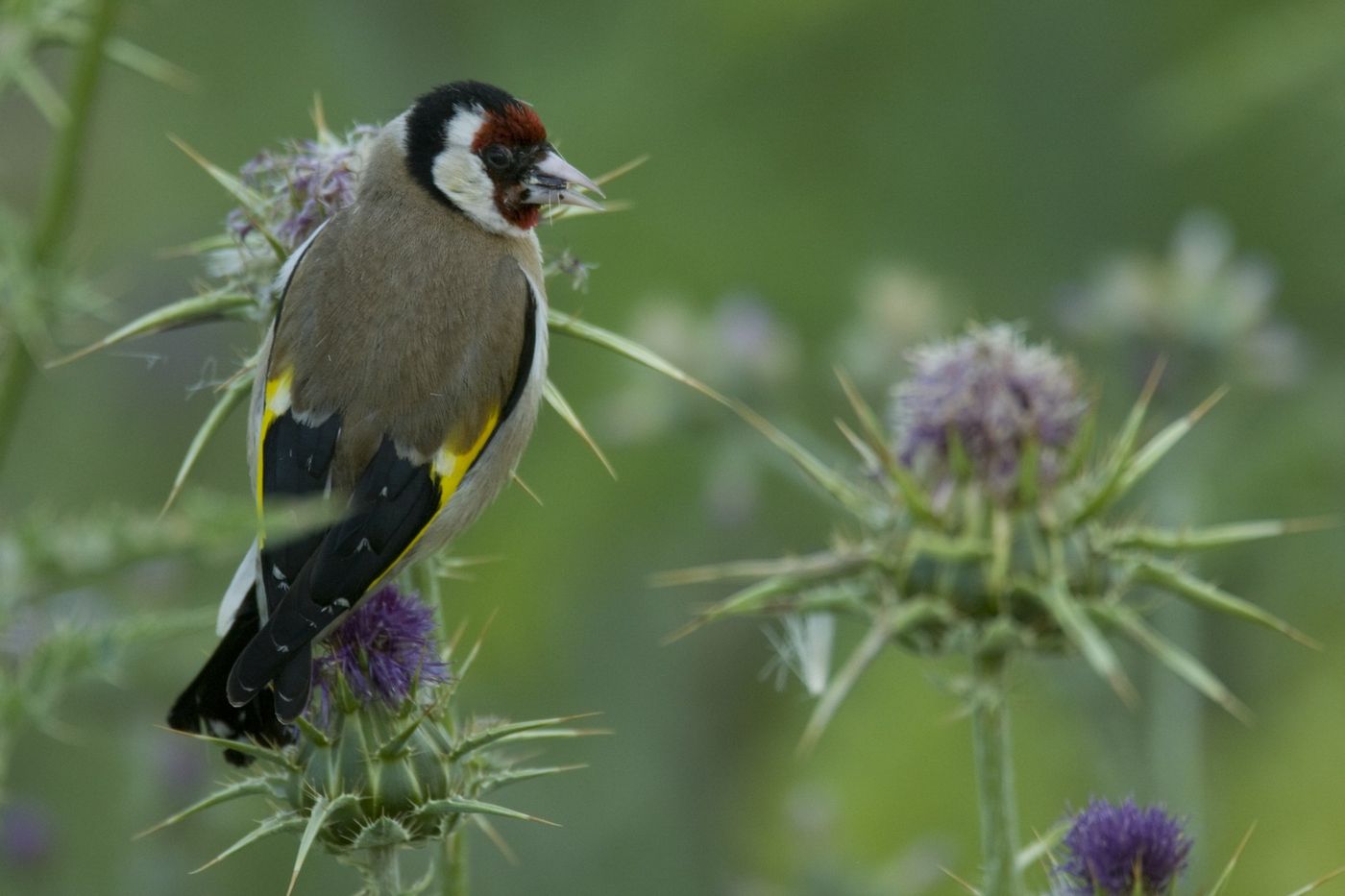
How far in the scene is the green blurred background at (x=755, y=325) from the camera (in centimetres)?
680

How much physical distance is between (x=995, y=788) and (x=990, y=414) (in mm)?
885

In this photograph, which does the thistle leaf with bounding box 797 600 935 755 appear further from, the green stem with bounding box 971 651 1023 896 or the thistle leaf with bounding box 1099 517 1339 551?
the thistle leaf with bounding box 1099 517 1339 551

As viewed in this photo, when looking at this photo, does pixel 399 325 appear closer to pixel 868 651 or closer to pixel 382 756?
pixel 382 756

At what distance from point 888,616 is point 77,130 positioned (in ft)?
7.33

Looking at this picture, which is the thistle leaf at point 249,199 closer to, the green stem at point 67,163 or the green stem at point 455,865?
the green stem at point 67,163

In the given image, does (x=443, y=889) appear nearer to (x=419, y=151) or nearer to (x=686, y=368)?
(x=419, y=151)

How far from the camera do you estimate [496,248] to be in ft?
14.4

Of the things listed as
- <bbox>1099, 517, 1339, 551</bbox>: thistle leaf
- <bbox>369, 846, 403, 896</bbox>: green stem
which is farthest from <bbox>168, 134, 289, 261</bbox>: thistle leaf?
<bbox>1099, 517, 1339, 551</bbox>: thistle leaf

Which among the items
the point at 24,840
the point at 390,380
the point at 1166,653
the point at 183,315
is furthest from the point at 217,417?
the point at 24,840

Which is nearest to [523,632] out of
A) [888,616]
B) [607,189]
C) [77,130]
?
[607,189]

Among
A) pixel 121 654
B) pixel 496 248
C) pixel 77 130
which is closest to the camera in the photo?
pixel 121 654

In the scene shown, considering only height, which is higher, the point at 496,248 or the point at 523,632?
the point at 523,632

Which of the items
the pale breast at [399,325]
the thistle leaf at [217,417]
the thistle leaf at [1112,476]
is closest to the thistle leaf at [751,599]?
the thistle leaf at [1112,476]

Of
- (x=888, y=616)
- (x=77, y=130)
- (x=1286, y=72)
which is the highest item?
(x=1286, y=72)
